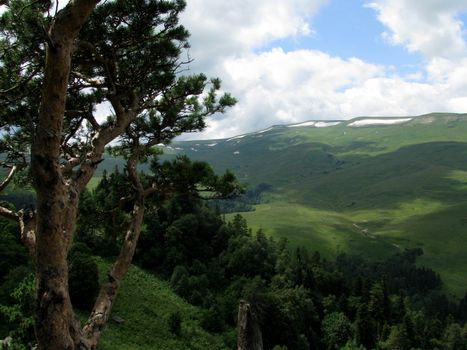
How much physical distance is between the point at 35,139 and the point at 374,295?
108578mm

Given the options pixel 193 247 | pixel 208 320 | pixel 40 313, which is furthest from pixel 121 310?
pixel 40 313

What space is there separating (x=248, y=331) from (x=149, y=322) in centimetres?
6394

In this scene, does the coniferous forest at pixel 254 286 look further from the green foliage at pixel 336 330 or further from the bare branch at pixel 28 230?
the bare branch at pixel 28 230

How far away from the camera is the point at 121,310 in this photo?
67312 millimetres

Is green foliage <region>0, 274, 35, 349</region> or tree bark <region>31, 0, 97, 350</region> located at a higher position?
tree bark <region>31, 0, 97, 350</region>

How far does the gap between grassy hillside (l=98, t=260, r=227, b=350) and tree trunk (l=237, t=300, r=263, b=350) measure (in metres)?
46.6

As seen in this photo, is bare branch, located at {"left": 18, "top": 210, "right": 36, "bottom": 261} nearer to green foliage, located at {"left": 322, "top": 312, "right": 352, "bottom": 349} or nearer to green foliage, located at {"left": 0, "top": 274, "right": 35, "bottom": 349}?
green foliage, located at {"left": 0, "top": 274, "right": 35, "bottom": 349}

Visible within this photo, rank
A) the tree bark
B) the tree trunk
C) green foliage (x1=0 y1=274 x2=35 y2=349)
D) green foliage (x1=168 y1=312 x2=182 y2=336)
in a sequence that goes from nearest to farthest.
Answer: the tree bark, the tree trunk, green foliage (x1=0 y1=274 x2=35 y2=349), green foliage (x1=168 y1=312 x2=182 y2=336)

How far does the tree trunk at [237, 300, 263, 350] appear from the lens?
850 centimetres

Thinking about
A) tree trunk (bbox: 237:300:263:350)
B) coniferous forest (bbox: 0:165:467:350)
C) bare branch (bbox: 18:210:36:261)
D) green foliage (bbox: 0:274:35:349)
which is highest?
bare branch (bbox: 18:210:36:261)

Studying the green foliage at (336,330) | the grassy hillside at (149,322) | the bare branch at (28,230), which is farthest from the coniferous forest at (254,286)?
the bare branch at (28,230)

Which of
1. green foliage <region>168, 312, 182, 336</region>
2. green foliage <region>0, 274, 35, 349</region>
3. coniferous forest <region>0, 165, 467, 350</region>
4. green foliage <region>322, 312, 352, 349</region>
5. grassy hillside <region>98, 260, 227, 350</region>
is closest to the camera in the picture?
green foliage <region>0, 274, 35, 349</region>

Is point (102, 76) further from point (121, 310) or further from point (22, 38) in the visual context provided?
point (121, 310)

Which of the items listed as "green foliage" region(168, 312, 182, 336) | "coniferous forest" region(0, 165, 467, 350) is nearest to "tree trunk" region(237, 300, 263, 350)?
"coniferous forest" region(0, 165, 467, 350)
